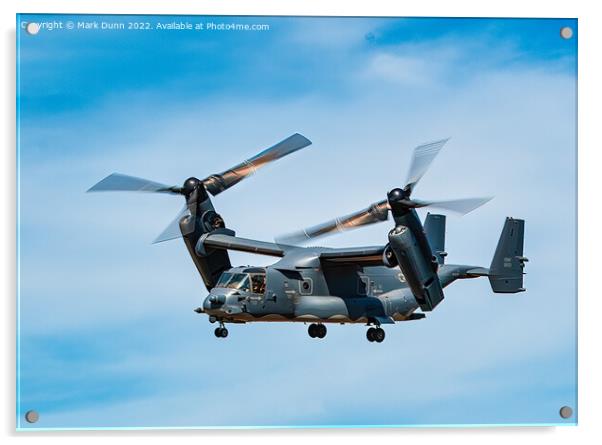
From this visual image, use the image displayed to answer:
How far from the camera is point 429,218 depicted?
2469cm

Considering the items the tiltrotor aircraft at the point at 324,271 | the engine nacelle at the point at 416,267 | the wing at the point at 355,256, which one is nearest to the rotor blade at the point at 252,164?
the tiltrotor aircraft at the point at 324,271

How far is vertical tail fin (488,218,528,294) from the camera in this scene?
19859 mm

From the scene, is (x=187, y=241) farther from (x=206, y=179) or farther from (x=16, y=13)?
(x=16, y=13)

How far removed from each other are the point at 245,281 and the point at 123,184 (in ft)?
15.5

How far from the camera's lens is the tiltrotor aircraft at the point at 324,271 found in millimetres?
19484

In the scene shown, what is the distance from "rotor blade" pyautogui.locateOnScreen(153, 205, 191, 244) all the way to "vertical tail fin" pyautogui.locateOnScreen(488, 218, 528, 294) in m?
6.15

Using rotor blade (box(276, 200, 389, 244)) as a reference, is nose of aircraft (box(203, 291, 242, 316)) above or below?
below

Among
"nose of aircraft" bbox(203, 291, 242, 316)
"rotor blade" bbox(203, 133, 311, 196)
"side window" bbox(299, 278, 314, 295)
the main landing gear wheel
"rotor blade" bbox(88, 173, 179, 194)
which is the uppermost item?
"rotor blade" bbox(203, 133, 311, 196)

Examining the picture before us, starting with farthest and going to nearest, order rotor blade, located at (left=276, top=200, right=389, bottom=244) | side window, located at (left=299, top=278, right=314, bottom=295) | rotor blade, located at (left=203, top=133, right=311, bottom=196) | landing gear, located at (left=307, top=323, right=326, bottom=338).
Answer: landing gear, located at (left=307, top=323, right=326, bottom=338)
side window, located at (left=299, top=278, right=314, bottom=295)
rotor blade, located at (left=276, top=200, right=389, bottom=244)
rotor blade, located at (left=203, top=133, right=311, bottom=196)

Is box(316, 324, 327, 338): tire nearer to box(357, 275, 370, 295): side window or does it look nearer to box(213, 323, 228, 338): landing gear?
box(357, 275, 370, 295): side window

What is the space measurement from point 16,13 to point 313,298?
9847 millimetres

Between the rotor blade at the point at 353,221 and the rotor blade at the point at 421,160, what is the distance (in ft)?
3.52

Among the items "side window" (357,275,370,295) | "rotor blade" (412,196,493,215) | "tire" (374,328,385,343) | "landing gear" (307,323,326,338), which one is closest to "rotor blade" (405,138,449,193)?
"rotor blade" (412,196,493,215)

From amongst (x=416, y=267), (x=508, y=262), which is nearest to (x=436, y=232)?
(x=508, y=262)
